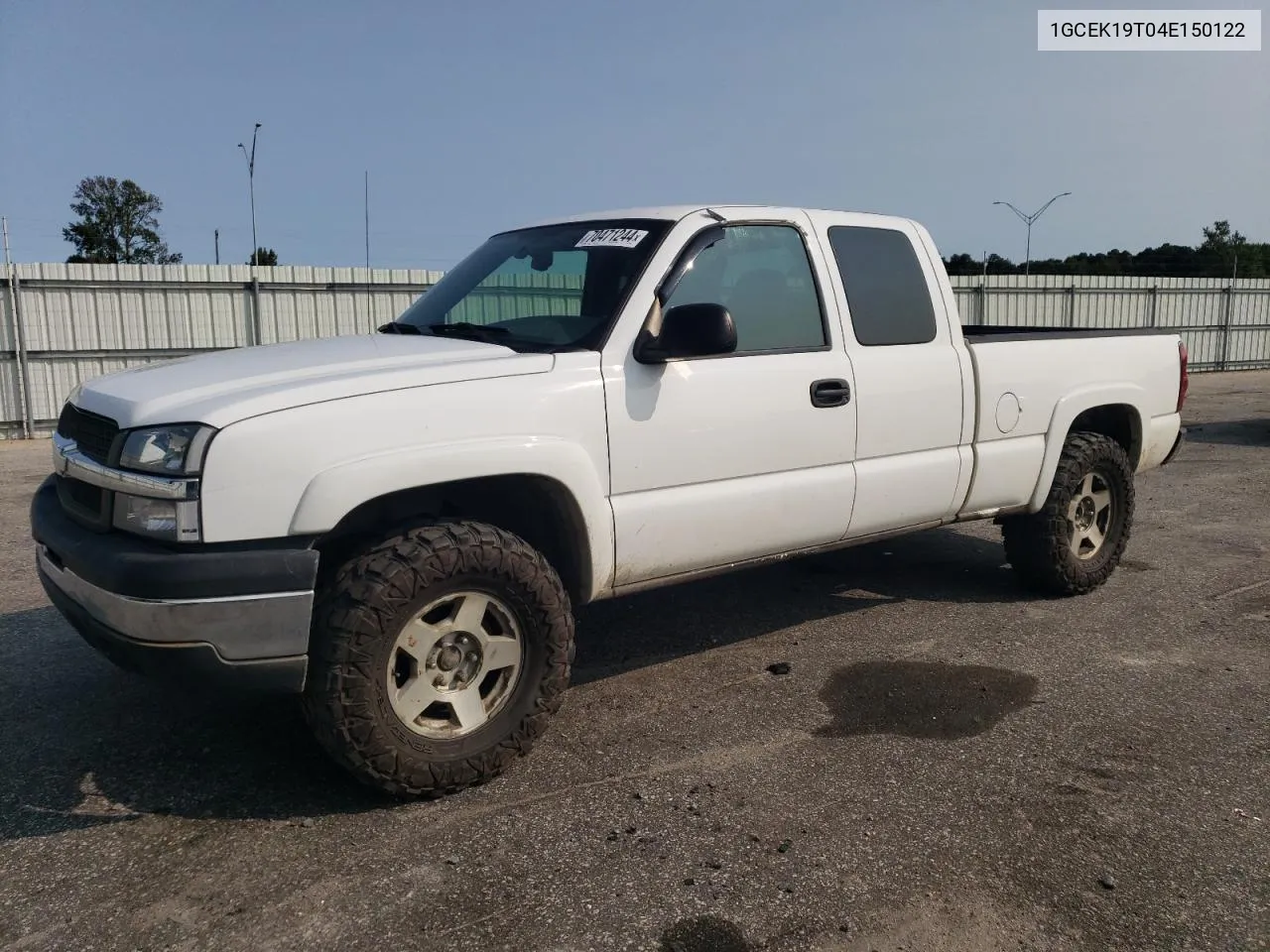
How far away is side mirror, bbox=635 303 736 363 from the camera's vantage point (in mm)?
3719

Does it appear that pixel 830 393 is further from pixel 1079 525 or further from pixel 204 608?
pixel 204 608

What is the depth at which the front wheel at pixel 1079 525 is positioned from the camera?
5496 mm

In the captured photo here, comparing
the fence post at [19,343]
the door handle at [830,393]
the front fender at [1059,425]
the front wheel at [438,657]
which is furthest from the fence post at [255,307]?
the front wheel at [438,657]

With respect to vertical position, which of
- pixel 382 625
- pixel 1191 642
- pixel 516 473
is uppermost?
pixel 516 473

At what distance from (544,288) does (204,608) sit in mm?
2032

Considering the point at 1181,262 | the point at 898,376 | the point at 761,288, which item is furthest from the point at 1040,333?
the point at 1181,262

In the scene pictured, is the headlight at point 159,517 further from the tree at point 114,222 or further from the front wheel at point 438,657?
the tree at point 114,222

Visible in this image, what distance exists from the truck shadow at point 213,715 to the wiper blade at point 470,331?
155 centimetres

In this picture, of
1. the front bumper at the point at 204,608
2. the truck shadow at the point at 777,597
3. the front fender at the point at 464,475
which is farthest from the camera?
the truck shadow at the point at 777,597

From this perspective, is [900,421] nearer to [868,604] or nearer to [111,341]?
[868,604]

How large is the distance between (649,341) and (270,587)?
5.22ft

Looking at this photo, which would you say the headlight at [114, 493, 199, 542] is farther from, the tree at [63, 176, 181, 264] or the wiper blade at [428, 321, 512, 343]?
the tree at [63, 176, 181, 264]

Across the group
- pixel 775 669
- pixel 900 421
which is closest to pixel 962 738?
pixel 775 669

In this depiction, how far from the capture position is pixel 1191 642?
499 centimetres
